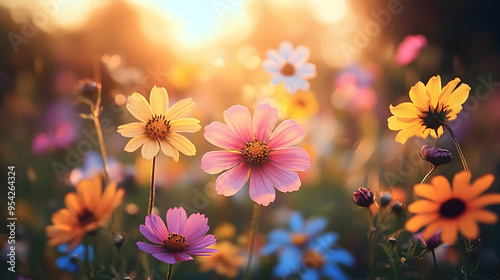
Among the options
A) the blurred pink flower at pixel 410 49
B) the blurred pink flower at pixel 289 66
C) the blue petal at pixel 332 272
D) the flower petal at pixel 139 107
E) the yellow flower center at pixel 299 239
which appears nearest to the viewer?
the flower petal at pixel 139 107

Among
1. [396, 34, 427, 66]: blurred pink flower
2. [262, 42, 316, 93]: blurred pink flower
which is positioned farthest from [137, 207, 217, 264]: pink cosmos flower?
[396, 34, 427, 66]: blurred pink flower

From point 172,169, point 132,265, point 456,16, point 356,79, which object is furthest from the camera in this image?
point 456,16

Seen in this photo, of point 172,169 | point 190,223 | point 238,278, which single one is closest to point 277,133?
point 190,223

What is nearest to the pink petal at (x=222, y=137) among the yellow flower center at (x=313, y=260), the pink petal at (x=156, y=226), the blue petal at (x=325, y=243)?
the pink petal at (x=156, y=226)

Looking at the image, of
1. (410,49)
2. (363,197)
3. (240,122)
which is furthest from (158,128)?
(410,49)

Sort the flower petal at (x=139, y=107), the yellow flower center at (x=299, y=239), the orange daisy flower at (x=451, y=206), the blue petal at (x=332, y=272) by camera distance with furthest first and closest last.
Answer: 1. the yellow flower center at (x=299, y=239)
2. the blue petal at (x=332, y=272)
3. the flower petal at (x=139, y=107)
4. the orange daisy flower at (x=451, y=206)

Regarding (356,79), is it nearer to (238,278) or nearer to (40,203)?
(238,278)

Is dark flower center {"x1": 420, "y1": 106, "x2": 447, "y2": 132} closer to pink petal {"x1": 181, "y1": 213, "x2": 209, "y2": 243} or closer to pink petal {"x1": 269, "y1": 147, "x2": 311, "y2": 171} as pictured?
pink petal {"x1": 269, "y1": 147, "x2": 311, "y2": 171}

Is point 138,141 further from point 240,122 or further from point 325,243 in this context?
point 325,243

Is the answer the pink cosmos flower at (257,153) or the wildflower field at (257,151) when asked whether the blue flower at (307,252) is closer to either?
the wildflower field at (257,151)
